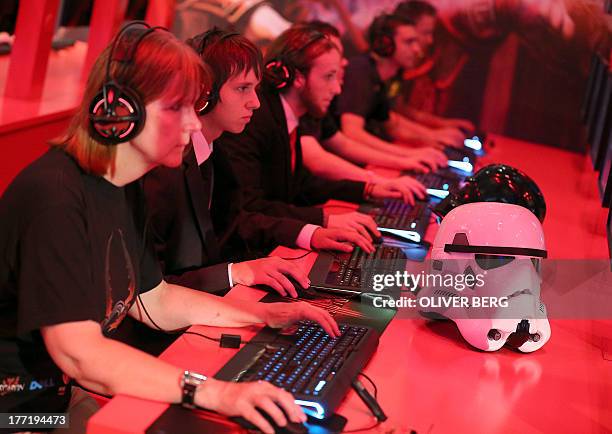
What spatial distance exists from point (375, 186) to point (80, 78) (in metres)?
1.91

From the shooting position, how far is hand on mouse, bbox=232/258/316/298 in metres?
1.87

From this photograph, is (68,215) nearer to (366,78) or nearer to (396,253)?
(396,253)

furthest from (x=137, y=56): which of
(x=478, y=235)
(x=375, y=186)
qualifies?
(x=375, y=186)

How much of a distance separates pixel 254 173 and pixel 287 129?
0.22 meters

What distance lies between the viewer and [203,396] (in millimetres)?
1293

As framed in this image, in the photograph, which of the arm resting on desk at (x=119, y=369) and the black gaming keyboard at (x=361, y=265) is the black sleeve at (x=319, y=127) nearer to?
the black gaming keyboard at (x=361, y=265)

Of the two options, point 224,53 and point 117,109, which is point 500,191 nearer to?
point 224,53

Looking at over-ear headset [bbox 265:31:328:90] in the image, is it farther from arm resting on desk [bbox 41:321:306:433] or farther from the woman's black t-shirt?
arm resting on desk [bbox 41:321:306:433]

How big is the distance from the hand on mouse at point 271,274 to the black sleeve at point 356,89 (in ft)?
6.65

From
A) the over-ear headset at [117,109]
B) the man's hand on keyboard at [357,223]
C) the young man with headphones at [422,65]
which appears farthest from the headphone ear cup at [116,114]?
the young man with headphones at [422,65]

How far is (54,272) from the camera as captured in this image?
131cm

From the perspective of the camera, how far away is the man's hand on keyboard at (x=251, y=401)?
1236 millimetres

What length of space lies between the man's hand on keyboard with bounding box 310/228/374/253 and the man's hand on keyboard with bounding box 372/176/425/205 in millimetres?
595

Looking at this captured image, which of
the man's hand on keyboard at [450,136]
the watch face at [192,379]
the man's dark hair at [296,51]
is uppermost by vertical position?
the man's dark hair at [296,51]
